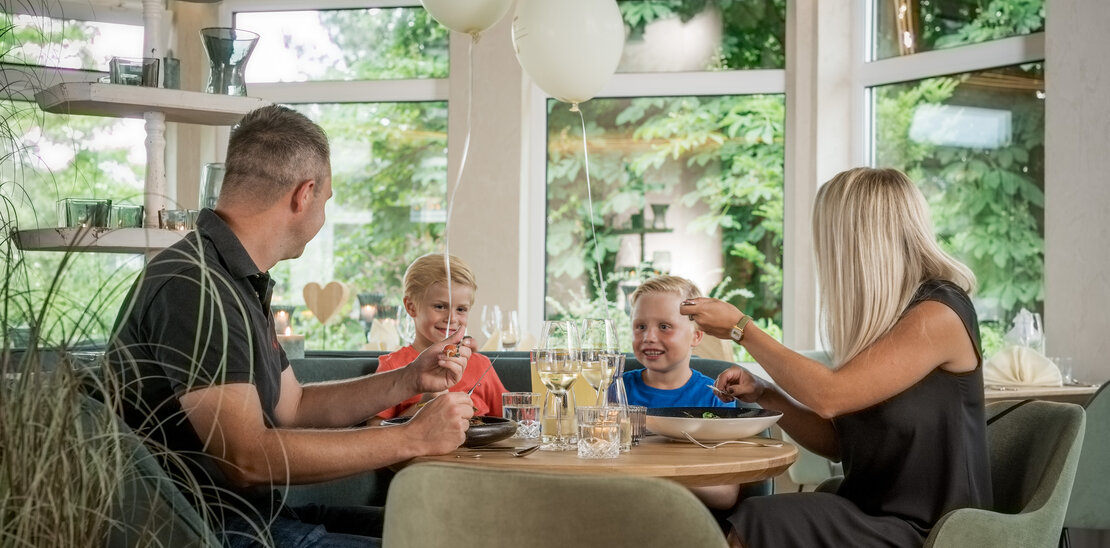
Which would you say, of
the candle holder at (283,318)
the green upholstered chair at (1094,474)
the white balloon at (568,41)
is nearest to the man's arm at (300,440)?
the white balloon at (568,41)

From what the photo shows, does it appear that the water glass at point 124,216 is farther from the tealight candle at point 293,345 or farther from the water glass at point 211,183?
the tealight candle at point 293,345

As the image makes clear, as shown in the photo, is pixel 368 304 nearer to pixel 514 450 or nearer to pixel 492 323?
pixel 492 323

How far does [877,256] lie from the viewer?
213cm

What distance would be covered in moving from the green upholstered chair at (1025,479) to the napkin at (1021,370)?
153cm

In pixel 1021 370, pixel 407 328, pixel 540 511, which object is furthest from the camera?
pixel 407 328

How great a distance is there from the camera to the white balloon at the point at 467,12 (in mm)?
3064

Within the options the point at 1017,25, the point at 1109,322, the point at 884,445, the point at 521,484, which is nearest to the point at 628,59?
the point at 1017,25

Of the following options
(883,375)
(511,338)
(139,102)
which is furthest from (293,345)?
(883,375)

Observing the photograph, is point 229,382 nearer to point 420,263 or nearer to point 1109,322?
point 420,263

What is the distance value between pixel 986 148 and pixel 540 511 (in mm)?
4411

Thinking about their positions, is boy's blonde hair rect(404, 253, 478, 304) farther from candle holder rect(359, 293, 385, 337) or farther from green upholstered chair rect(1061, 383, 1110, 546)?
candle holder rect(359, 293, 385, 337)

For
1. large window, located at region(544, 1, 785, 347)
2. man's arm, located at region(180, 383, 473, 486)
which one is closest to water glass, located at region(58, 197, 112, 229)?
man's arm, located at region(180, 383, 473, 486)

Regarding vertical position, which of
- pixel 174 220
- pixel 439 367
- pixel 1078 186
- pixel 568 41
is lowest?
pixel 439 367

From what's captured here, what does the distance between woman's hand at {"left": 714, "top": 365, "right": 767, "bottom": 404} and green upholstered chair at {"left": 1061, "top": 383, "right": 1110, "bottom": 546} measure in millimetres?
1317
